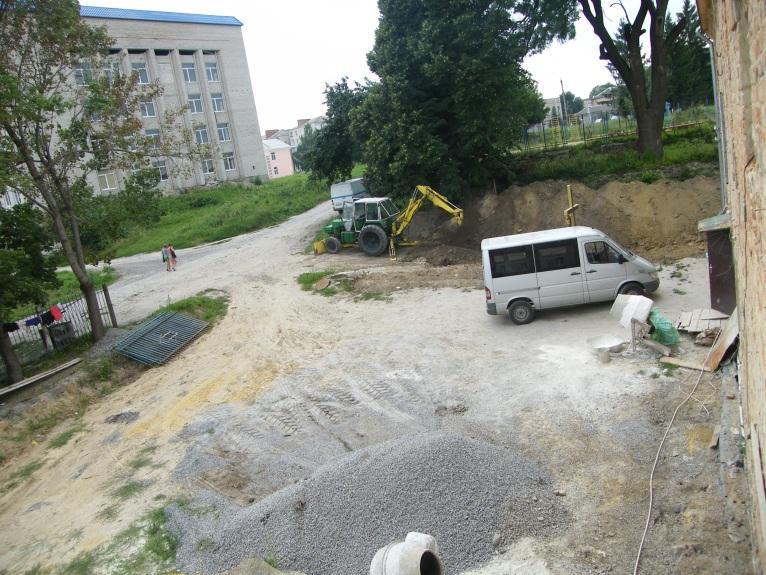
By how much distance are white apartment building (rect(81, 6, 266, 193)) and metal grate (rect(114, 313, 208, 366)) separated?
32.7 meters

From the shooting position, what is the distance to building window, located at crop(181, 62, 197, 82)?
51219mm

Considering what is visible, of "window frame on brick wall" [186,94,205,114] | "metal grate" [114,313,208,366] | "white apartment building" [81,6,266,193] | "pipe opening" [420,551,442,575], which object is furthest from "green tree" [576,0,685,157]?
"window frame on brick wall" [186,94,205,114]

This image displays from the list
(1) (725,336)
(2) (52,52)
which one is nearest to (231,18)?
(2) (52,52)

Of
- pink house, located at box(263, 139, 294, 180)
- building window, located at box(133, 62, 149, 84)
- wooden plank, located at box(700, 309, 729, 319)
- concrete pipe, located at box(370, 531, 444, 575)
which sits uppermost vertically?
building window, located at box(133, 62, 149, 84)

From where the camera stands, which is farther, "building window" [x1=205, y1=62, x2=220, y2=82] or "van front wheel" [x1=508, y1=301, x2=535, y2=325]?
"building window" [x1=205, y1=62, x2=220, y2=82]

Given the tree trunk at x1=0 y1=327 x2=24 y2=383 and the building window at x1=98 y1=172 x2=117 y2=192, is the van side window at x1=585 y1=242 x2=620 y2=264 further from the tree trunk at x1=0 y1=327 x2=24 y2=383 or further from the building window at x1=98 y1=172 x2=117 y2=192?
the building window at x1=98 y1=172 x2=117 y2=192

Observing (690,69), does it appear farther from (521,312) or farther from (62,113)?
(62,113)

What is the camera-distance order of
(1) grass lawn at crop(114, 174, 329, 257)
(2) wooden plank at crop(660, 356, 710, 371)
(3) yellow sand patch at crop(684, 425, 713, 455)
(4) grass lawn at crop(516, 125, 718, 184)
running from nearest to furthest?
(3) yellow sand patch at crop(684, 425, 713, 455) < (2) wooden plank at crop(660, 356, 710, 371) < (4) grass lawn at crop(516, 125, 718, 184) < (1) grass lawn at crop(114, 174, 329, 257)

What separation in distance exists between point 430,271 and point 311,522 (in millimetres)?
13765

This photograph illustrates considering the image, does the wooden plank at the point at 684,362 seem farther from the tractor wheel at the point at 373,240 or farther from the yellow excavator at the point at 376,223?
the tractor wheel at the point at 373,240

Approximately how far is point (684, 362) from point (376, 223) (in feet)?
50.9

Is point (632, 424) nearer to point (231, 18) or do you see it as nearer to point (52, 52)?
point (52, 52)

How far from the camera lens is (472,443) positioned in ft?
26.7

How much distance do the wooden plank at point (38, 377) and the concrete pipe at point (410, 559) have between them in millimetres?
13037
